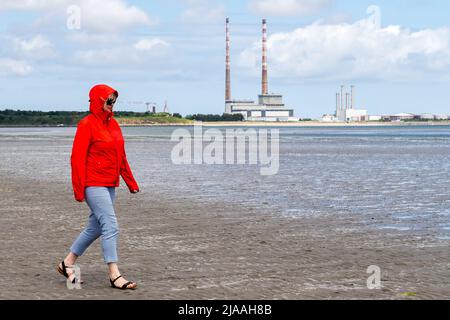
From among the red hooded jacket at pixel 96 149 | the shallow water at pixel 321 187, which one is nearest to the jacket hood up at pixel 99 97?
the red hooded jacket at pixel 96 149

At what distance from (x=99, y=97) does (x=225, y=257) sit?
3427 millimetres

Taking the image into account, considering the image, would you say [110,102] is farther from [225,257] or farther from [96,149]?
[225,257]

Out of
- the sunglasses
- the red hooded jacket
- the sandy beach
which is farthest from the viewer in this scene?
the sandy beach

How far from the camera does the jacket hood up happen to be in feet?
28.4

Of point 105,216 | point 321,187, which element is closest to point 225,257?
point 105,216

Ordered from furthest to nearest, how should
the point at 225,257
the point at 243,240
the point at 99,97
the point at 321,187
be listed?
the point at 321,187 < the point at 243,240 < the point at 225,257 < the point at 99,97

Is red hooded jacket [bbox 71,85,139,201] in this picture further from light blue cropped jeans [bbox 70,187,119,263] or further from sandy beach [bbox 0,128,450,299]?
sandy beach [bbox 0,128,450,299]

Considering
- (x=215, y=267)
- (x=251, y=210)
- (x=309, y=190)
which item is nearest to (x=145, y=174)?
(x=309, y=190)

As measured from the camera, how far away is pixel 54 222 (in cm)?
1502

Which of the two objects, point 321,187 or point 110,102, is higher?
point 110,102

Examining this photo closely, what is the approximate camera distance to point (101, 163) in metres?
8.74

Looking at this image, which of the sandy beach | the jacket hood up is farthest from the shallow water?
the jacket hood up
